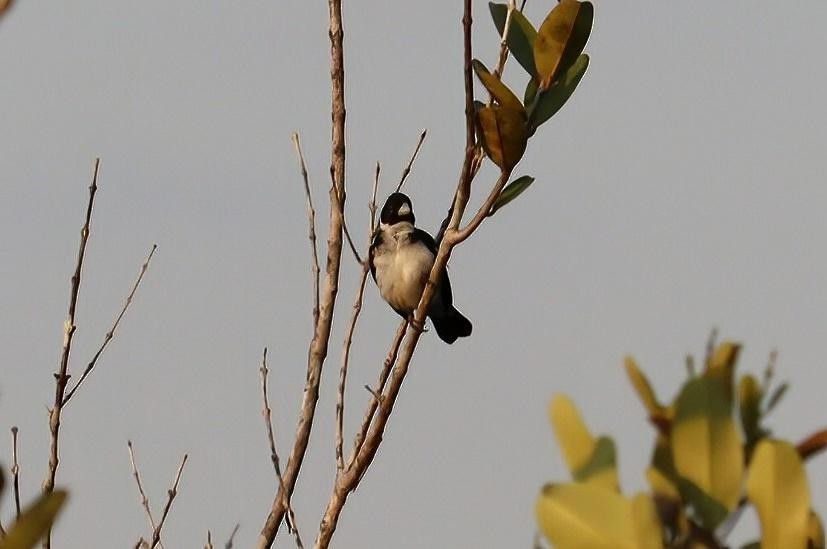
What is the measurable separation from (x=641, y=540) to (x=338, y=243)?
87.8 inches

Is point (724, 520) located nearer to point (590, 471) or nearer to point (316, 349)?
point (590, 471)

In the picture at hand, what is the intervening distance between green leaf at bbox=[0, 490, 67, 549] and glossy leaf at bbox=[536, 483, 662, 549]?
1.24 ft

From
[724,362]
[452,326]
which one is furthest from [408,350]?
[452,326]

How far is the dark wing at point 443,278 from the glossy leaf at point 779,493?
282 inches

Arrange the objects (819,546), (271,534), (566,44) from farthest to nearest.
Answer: (271,534) → (566,44) → (819,546)

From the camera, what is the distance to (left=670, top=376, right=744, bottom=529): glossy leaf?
3.75 ft

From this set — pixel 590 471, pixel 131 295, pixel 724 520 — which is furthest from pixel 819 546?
pixel 131 295

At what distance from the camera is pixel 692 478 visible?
1.16 m

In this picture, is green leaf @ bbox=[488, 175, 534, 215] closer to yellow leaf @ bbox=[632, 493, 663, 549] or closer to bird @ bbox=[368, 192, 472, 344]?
yellow leaf @ bbox=[632, 493, 663, 549]

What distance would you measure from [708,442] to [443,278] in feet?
25.1

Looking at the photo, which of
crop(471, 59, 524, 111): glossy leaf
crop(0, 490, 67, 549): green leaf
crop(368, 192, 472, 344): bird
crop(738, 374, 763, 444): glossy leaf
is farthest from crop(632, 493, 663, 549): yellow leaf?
crop(368, 192, 472, 344): bird

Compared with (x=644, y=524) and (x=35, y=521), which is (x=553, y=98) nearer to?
(x=644, y=524)

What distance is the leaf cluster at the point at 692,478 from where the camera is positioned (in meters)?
1.12

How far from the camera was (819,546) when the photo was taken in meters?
1.24
